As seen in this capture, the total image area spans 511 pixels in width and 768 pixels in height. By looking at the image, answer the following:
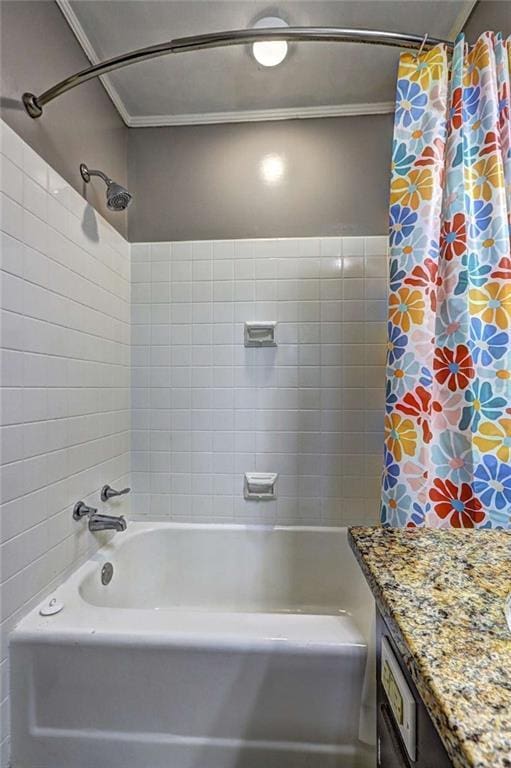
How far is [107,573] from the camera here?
147 cm

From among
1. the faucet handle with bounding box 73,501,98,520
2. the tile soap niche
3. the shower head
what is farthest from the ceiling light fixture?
the faucet handle with bounding box 73,501,98,520

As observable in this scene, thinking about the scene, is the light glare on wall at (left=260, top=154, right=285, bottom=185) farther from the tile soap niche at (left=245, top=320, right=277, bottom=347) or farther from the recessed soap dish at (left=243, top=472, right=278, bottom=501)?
the recessed soap dish at (left=243, top=472, right=278, bottom=501)

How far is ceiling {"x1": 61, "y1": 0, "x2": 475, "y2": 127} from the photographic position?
1.32 m

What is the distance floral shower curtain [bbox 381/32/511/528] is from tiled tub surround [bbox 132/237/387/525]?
0.63m

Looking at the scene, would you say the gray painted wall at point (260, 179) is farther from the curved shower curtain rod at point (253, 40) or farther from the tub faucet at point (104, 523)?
the tub faucet at point (104, 523)

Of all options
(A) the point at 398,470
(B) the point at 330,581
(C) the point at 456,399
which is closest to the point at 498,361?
(C) the point at 456,399

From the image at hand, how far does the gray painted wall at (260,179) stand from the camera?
1.78 metres

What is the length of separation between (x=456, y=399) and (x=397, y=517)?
14.7 inches

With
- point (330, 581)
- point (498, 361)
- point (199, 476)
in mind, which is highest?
point (498, 361)

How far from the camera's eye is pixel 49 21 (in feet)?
4.00

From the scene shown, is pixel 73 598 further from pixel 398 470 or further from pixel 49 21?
pixel 49 21

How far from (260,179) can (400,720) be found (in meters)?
1.92

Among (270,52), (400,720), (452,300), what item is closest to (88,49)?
(270,52)

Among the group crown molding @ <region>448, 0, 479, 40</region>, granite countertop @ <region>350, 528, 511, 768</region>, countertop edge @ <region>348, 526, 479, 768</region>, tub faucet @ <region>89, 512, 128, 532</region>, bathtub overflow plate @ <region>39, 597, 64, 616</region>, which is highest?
crown molding @ <region>448, 0, 479, 40</region>
